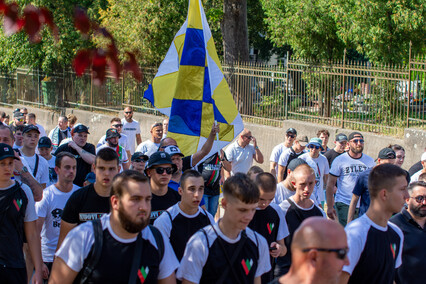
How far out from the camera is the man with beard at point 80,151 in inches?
350

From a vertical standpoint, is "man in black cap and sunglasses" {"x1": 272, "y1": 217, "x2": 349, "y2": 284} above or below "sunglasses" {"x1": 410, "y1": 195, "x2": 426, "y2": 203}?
above

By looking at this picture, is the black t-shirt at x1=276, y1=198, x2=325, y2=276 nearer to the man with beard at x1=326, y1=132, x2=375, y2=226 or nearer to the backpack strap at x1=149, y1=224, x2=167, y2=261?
the backpack strap at x1=149, y1=224, x2=167, y2=261

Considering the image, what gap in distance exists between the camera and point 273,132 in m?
16.3

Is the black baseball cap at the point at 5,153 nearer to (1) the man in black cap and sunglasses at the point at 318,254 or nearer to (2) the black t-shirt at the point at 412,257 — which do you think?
(1) the man in black cap and sunglasses at the point at 318,254

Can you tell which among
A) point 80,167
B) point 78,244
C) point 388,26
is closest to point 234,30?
point 388,26

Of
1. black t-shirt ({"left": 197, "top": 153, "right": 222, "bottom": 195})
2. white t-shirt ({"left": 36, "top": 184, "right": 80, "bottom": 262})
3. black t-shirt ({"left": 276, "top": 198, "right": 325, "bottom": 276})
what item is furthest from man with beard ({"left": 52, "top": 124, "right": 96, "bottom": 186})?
black t-shirt ({"left": 276, "top": 198, "right": 325, "bottom": 276})

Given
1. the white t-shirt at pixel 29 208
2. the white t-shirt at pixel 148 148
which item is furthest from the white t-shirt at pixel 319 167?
the white t-shirt at pixel 29 208

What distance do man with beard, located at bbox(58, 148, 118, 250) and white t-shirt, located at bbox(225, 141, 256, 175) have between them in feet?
18.0

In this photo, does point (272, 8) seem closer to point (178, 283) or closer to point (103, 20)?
point (103, 20)

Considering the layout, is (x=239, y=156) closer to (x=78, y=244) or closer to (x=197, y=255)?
(x=197, y=255)

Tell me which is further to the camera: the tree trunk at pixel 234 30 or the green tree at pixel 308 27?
the green tree at pixel 308 27

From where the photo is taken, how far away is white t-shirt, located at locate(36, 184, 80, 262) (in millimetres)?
6523

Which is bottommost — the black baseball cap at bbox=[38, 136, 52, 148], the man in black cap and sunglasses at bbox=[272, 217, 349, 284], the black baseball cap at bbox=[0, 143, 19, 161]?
the black baseball cap at bbox=[38, 136, 52, 148]

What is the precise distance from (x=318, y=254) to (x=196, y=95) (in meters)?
6.30
